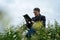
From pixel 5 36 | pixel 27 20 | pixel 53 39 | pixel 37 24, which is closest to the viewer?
pixel 37 24

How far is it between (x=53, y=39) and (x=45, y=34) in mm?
216

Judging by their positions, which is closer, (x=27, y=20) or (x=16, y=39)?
(x=27, y=20)

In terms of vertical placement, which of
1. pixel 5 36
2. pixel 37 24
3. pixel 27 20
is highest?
pixel 37 24

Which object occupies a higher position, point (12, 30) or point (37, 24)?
point (37, 24)

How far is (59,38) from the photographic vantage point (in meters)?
5.66

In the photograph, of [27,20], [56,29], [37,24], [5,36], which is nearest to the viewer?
[37,24]

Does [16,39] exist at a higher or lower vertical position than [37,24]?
lower

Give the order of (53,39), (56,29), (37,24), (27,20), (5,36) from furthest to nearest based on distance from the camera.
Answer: (5,36), (56,29), (53,39), (27,20), (37,24)

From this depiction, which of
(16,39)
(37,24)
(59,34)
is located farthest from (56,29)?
(37,24)

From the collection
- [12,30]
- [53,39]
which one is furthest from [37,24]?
[12,30]

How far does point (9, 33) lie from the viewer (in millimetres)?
6203

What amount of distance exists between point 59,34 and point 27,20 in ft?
4.09

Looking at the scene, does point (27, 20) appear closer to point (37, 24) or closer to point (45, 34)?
point (45, 34)

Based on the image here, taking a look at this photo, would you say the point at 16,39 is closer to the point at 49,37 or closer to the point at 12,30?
the point at 12,30
